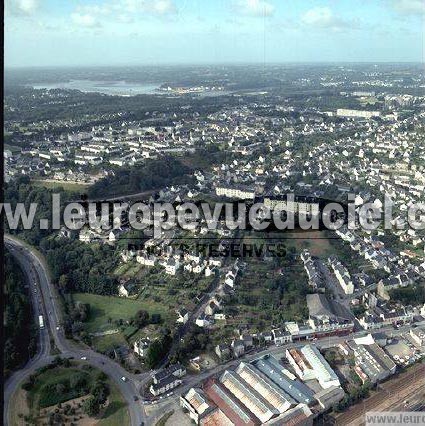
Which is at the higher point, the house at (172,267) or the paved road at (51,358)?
the house at (172,267)

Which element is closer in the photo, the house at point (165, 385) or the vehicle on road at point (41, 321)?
the house at point (165, 385)

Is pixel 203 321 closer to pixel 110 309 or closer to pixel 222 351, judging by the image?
pixel 222 351

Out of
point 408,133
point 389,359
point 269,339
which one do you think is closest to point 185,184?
point 269,339

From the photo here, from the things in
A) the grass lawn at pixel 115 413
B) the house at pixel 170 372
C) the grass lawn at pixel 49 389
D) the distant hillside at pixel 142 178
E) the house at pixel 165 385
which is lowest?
the grass lawn at pixel 115 413

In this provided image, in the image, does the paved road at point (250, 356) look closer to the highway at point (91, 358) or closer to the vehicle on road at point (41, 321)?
the highway at point (91, 358)

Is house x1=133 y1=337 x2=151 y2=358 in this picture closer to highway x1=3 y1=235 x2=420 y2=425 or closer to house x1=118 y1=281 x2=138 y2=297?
highway x1=3 y1=235 x2=420 y2=425

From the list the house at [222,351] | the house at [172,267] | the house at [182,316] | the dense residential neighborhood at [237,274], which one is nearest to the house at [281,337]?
the dense residential neighborhood at [237,274]

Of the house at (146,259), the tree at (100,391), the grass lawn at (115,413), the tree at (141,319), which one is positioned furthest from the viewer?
the house at (146,259)
